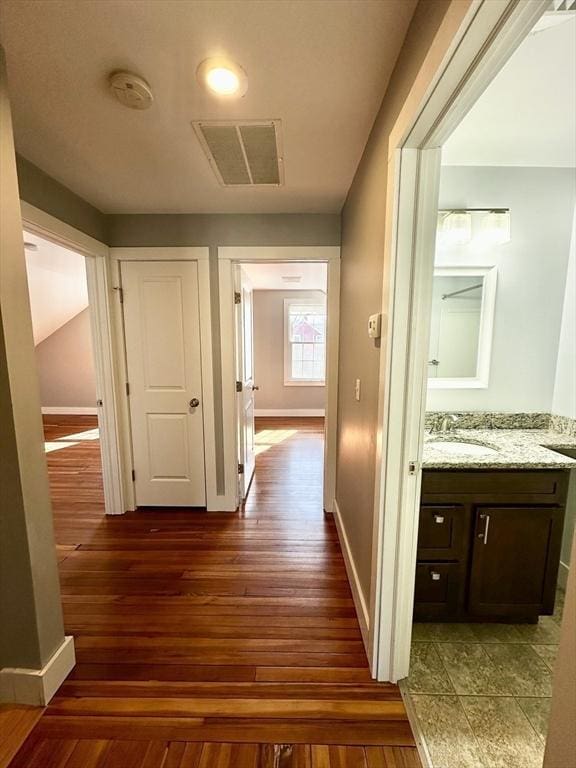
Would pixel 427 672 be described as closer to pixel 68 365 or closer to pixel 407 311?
pixel 407 311

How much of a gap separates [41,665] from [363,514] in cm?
144

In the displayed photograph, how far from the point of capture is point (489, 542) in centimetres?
149

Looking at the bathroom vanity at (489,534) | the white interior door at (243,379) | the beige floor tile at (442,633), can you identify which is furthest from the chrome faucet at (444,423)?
the white interior door at (243,379)

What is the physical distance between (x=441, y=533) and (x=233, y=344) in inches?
72.5

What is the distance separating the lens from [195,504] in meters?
2.72

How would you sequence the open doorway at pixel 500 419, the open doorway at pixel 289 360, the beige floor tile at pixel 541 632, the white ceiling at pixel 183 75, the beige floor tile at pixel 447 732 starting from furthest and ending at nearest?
the open doorway at pixel 289 360
the beige floor tile at pixel 541 632
the open doorway at pixel 500 419
the beige floor tile at pixel 447 732
the white ceiling at pixel 183 75

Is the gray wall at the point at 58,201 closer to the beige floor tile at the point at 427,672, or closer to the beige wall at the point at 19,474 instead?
the beige wall at the point at 19,474

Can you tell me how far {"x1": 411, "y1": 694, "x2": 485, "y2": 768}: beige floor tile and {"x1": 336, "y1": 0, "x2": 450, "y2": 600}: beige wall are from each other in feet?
1.33

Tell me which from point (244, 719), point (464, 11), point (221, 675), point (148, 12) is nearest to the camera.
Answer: point (464, 11)

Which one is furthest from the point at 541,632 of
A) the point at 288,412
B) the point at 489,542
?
the point at 288,412

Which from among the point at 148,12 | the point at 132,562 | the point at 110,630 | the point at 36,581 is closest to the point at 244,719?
the point at 110,630

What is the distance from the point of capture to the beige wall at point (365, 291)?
3.27 ft

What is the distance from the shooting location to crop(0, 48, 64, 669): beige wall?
3.61ft

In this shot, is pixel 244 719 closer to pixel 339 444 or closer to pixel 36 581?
pixel 36 581
